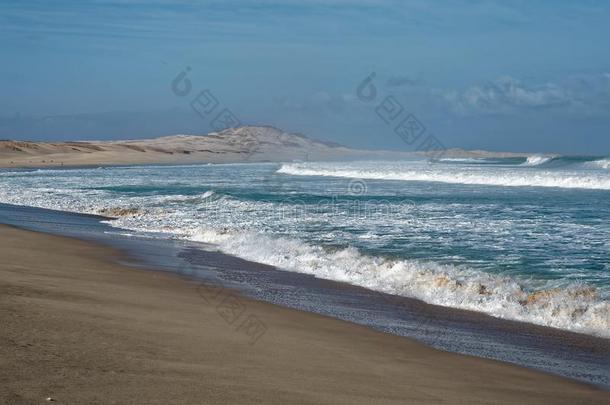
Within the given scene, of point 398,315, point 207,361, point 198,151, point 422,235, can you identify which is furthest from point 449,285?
point 198,151

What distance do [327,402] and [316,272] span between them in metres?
9.18

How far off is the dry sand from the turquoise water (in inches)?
129

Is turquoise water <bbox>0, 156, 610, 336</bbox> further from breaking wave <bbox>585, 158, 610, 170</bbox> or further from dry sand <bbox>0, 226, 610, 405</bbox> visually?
breaking wave <bbox>585, 158, 610, 170</bbox>

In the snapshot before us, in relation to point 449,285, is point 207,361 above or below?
above

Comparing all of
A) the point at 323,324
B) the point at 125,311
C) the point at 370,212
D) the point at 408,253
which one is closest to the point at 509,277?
the point at 408,253

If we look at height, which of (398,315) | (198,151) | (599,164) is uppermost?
(599,164)

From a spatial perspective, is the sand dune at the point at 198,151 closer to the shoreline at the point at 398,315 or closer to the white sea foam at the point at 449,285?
the shoreline at the point at 398,315

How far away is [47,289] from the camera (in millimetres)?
10102

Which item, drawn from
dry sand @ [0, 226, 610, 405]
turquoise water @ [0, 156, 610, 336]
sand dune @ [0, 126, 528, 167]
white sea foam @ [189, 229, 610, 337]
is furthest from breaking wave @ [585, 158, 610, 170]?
dry sand @ [0, 226, 610, 405]

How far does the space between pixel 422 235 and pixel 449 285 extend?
247 inches

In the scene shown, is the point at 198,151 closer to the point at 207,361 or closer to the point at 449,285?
the point at 449,285

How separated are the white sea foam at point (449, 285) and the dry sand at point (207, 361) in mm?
2839

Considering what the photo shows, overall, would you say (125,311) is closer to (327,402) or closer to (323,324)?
(323,324)

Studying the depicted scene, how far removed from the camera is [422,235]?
19.2 metres
